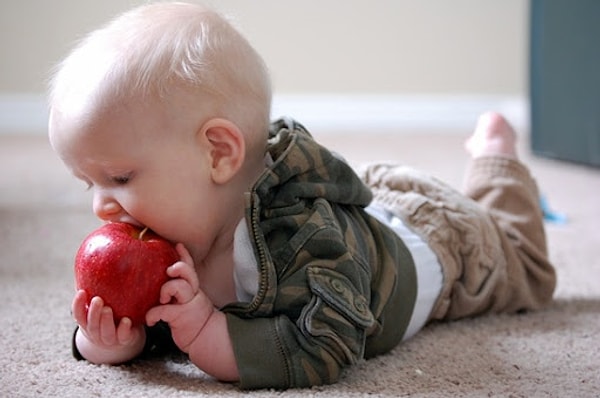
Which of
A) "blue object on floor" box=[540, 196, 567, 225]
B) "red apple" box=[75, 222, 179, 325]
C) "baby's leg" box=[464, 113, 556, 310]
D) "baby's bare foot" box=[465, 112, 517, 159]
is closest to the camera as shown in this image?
"red apple" box=[75, 222, 179, 325]

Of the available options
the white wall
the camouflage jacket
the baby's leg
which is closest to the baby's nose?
the camouflage jacket

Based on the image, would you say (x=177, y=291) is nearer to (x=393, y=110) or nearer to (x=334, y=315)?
(x=334, y=315)

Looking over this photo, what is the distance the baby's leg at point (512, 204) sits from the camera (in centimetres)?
114

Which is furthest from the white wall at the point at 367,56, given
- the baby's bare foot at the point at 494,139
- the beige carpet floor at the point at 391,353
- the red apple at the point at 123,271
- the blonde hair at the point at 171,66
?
the red apple at the point at 123,271

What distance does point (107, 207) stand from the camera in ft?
2.80

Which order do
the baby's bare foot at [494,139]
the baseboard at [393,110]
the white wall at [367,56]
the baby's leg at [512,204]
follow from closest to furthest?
the baby's leg at [512,204], the baby's bare foot at [494,139], the white wall at [367,56], the baseboard at [393,110]

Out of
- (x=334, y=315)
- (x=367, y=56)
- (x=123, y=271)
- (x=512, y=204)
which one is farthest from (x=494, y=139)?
(x=367, y=56)

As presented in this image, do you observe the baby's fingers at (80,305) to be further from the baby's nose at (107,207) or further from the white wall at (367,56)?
the white wall at (367,56)

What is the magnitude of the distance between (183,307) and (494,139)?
2.01ft

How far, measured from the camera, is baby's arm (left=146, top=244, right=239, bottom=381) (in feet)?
2.67

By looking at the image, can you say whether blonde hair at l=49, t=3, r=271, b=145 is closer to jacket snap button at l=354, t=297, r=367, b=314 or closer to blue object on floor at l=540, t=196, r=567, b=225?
jacket snap button at l=354, t=297, r=367, b=314

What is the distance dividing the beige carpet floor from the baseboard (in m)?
1.76

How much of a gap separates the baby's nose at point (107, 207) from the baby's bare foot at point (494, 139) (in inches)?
23.0

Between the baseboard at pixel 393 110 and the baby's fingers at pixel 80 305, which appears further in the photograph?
A: the baseboard at pixel 393 110
